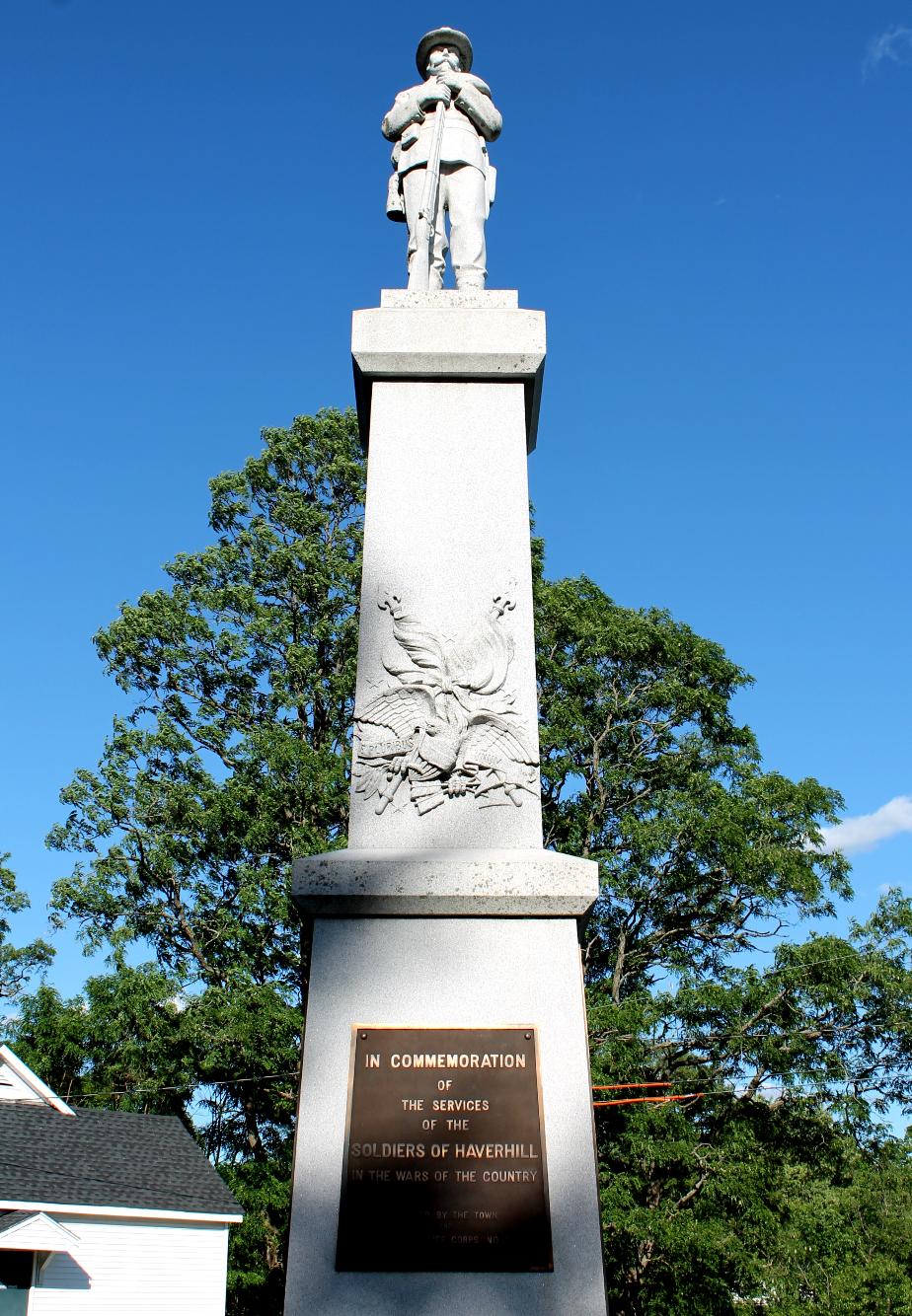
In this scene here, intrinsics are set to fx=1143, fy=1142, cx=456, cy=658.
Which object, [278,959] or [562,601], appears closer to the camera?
[278,959]

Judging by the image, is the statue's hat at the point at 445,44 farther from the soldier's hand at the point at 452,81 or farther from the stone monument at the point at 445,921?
the stone monument at the point at 445,921

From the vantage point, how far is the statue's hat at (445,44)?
22.2 feet

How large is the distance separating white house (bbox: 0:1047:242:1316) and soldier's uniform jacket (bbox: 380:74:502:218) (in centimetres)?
1308

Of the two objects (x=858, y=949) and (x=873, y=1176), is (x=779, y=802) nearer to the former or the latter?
(x=858, y=949)

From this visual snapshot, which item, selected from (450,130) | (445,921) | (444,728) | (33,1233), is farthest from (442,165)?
(33,1233)

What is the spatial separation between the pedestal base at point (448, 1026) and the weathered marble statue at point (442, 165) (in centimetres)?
354

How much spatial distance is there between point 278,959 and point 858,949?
29.6 ft

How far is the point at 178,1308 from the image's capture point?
15.0 metres

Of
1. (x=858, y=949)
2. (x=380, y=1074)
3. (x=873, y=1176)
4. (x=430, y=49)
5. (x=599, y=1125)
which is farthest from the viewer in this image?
(x=873, y=1176)

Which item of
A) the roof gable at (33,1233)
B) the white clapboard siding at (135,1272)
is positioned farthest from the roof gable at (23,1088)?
the roof gable at (33,1233)

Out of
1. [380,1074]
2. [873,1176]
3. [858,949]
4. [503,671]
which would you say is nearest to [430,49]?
[503,671]

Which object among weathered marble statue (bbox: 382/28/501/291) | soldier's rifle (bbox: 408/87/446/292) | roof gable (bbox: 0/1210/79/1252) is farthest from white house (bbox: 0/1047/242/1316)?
weathered marble statue (bbox: 382/28/501/291)

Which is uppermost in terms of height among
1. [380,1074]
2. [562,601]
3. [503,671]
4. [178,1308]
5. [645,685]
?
[562,601]

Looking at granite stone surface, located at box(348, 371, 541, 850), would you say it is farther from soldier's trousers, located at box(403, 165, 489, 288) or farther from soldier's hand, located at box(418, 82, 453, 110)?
soldier's hand, located at box(418, 82, 453, 110)
